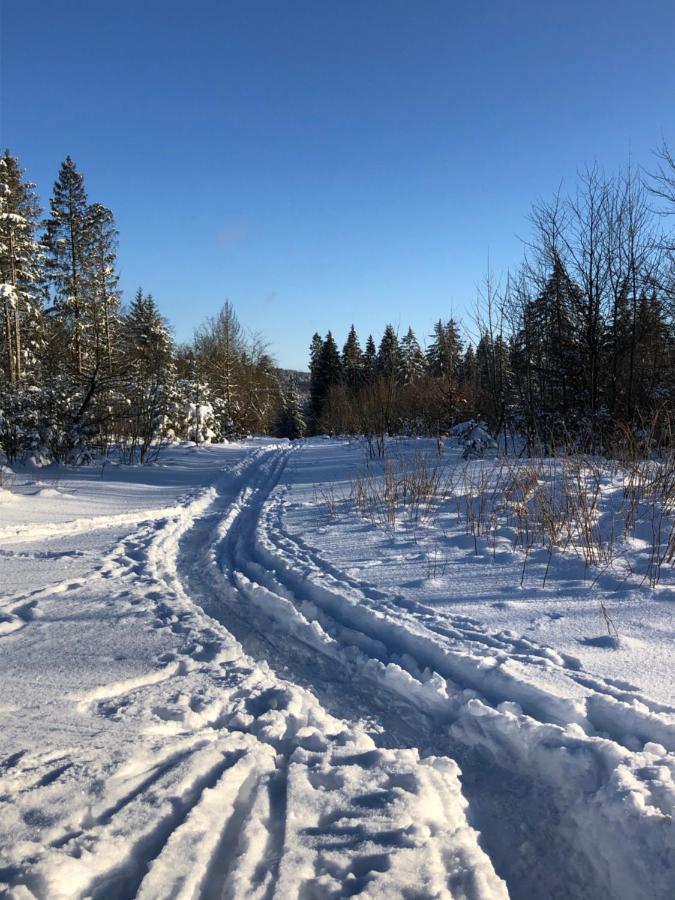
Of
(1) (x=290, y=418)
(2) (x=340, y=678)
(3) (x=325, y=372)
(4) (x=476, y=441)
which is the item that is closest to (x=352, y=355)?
(3) (x=325, y=372)

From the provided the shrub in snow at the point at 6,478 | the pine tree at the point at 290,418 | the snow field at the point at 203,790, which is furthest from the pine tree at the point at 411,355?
the snow field at the point at 203,790

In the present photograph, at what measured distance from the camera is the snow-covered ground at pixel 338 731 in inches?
59.7

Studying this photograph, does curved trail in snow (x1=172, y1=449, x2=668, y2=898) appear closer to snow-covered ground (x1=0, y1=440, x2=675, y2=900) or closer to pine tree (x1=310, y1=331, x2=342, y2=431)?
snow-covered ground (x1=0, y1=440, x2=675, y2=900)

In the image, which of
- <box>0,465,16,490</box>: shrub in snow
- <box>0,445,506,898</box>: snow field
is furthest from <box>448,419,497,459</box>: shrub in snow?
<box>0,465,16,490</box>: shrub in snow

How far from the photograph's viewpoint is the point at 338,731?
227 cm

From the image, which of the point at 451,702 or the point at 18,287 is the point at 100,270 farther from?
the point at 451,702

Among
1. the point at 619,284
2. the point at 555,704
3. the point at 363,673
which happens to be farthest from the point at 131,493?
the point at 619,284

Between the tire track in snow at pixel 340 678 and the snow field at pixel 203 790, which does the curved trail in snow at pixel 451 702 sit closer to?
the tire track in snow at pixel 340 678

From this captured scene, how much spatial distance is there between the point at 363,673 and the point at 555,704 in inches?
41.7

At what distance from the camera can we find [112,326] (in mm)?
26141

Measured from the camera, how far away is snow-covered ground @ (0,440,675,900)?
152 cm

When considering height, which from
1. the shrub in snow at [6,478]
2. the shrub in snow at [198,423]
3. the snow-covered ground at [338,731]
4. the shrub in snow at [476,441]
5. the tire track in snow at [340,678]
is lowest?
the tire track in snow at [340,678]

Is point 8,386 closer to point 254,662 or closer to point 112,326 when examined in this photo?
point 254,662

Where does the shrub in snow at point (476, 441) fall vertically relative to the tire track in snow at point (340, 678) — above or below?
above
